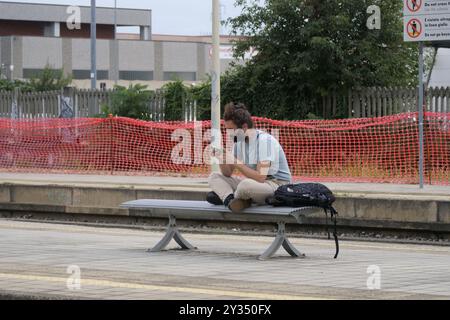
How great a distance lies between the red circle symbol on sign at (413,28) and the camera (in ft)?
58.2

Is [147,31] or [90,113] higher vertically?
[147,31]

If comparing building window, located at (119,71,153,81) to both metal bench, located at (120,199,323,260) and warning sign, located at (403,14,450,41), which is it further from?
metal bench, located at (120,199,323,260)

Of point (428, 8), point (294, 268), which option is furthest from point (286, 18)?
point (294, 268)

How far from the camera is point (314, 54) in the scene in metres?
26.7

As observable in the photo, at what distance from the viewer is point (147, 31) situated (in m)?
79.4

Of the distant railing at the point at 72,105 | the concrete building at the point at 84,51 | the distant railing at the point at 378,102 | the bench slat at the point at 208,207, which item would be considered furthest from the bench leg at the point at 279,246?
the concrete building at the point at 84,51

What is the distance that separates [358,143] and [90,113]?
31.3 feet

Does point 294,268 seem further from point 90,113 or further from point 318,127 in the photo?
point 90,113

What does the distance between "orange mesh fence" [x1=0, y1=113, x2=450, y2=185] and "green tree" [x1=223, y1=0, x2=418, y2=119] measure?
143 inches

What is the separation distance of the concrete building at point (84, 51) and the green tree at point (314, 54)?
29.6 metres

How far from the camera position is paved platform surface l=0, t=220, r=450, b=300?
27.8 ft

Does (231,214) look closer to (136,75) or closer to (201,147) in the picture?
(201,147)

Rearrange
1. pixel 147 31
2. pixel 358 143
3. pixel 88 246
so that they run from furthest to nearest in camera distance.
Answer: pixel 147 31, pixel 358 143, pixel 88 246

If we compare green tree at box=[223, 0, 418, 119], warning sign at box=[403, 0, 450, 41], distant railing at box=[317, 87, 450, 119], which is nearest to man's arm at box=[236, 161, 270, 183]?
warning sign at box=[403, 0, 450, 41]
